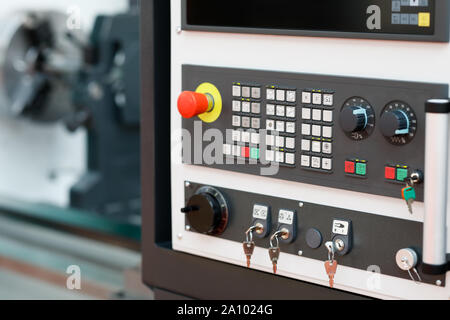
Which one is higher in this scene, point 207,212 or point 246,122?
point 246,122

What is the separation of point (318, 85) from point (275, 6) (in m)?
0.11

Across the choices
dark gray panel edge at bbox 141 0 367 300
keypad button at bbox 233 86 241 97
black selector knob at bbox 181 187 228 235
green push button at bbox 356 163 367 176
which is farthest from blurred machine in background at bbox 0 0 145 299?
green push button at bbox 356 163 367 176

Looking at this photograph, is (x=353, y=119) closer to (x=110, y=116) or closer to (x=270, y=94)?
(x=270, y=94)

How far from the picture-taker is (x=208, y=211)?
97 cm

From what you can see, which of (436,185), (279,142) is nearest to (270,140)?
(279,142)

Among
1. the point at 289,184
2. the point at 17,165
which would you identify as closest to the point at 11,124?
the point at 17,165

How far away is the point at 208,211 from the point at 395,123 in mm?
293

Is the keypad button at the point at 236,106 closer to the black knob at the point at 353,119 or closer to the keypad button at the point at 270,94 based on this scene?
the keypad button at the point at 270,94

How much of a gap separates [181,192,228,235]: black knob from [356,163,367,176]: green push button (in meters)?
0.21

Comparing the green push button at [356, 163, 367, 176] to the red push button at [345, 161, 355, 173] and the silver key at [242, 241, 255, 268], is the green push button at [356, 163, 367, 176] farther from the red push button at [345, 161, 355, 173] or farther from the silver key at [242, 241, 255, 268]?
the silver key at [242, 241, 255, 268]

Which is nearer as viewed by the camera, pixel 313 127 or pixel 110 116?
pixel 313 127

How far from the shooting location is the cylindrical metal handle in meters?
0.73

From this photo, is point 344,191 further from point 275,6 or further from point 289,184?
point 275,6

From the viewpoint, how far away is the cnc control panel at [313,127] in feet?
2.60
